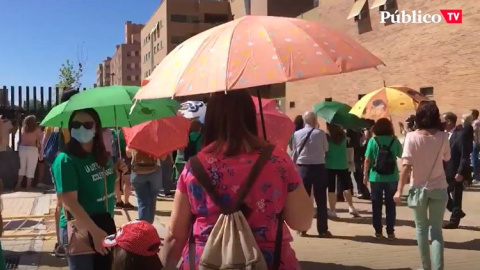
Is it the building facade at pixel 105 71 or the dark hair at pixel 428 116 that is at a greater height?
the building facade at pixel 105 71

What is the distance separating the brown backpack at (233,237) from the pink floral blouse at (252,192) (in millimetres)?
27

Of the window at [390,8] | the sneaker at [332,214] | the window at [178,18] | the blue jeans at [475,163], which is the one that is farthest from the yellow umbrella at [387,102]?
the window at [178,18]

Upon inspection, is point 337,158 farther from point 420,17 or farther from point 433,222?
point 420,17

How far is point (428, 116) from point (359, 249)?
2.56 meters

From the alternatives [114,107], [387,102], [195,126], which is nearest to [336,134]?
[387,102]

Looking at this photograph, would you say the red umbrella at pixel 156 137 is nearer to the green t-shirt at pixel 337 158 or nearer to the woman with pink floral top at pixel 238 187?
the green t-shirt at pixel 337 158

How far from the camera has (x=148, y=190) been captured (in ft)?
23.8

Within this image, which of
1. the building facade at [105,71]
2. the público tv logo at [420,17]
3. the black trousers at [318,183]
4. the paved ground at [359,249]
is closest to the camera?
the paved ground at [359,249]

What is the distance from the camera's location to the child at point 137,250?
2.60 meters

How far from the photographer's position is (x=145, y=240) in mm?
2623

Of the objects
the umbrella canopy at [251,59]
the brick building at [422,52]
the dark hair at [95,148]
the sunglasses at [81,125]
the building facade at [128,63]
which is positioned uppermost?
the building facade at [128,63]

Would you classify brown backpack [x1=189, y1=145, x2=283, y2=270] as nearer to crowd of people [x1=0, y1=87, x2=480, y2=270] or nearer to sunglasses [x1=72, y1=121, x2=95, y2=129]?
crowd of people [x1=0, y1=87, x2=480, y2=270]

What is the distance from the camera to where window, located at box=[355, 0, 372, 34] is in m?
27.9

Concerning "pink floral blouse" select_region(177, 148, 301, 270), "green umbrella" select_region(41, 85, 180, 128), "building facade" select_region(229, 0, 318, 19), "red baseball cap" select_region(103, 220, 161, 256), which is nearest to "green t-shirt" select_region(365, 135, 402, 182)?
"green umbrella" select_region(41, 85, 180, 128)
